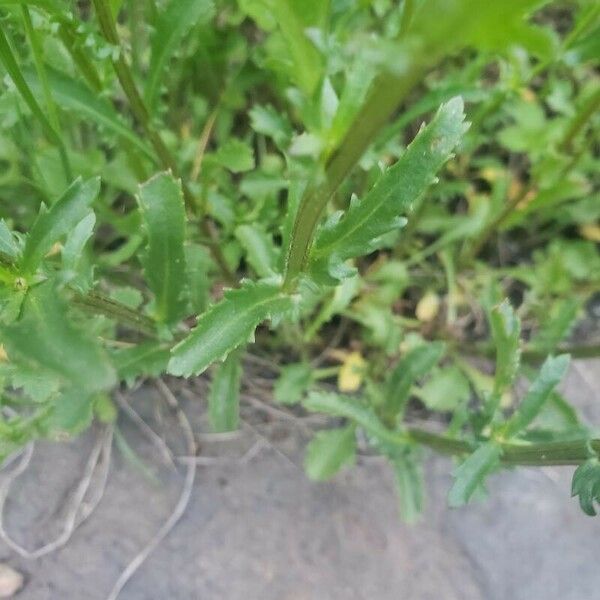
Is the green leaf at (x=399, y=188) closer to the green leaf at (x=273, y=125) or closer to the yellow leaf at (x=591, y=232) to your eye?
the green leaf at (x=273, y=125)

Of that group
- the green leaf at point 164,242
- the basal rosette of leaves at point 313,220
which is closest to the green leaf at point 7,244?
the basal rosette of leaves at point 313,220

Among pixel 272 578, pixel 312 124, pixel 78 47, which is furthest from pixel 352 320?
pixel 312 124

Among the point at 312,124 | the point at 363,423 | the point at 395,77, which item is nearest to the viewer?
the point at 395,77

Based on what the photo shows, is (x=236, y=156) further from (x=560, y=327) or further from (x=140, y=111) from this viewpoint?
(x=560, y=327)

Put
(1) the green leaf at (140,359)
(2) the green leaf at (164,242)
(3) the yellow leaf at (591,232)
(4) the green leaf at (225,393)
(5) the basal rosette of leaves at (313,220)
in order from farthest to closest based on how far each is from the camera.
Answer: (3) the yellow leaf at (591,232) < (4) the green leaf at (225,393) < (1) the green leaf at (140,359) < (2) the green leaf at (164,242) < (5) the basal rosette of leaves at (313,220)

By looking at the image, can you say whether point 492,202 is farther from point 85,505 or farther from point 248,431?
point 85,505

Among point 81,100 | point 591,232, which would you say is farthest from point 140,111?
point 591,232
